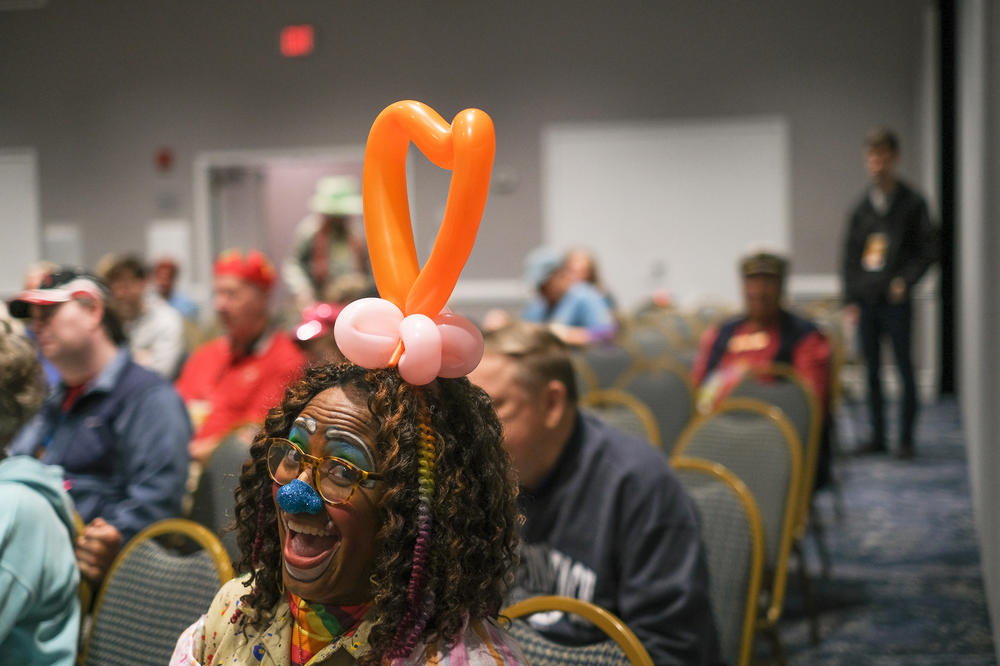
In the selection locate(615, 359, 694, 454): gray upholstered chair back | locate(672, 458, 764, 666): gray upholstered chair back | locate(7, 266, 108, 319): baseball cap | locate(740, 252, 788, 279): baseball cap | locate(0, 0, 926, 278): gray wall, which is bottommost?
locate(672, 458, 764, 666): gray upholstered chair back

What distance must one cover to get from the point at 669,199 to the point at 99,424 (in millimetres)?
7856

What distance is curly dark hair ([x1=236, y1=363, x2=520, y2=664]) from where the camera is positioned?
111 centimetres

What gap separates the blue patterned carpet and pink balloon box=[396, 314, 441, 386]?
245 centimetres

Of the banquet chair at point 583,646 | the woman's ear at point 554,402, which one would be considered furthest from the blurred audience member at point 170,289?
the banquet chair at point 583,646

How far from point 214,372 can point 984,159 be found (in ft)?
10.0

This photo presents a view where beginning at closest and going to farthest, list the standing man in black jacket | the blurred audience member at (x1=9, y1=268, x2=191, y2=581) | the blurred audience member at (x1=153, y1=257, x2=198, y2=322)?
the blurred audience member at (x1=9, y1=268, x2=191, y2=581)
the standing man in black jacket
the blurred audience member at (x1=153, y1=257, x2=198, y2=322)

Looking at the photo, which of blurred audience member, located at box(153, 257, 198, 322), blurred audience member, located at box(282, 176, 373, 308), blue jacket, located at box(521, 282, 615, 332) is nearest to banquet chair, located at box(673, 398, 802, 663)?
blue jacket, located at box(521, 282, 615, 332)

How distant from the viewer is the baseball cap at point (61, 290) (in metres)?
2.38

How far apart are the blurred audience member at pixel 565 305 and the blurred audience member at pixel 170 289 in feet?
12.2

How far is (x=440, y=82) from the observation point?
9.86m

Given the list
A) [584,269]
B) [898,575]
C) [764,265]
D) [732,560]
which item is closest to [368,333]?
[732,560]

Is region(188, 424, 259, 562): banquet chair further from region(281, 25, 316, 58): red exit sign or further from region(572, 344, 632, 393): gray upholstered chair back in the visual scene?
region(281, 25, 316, 58): red exit sign

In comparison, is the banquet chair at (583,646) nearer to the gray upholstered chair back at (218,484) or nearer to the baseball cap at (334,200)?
the gray upholstered chair back at (218,484)

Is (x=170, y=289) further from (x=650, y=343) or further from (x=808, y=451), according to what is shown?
(x=808, y=451)
